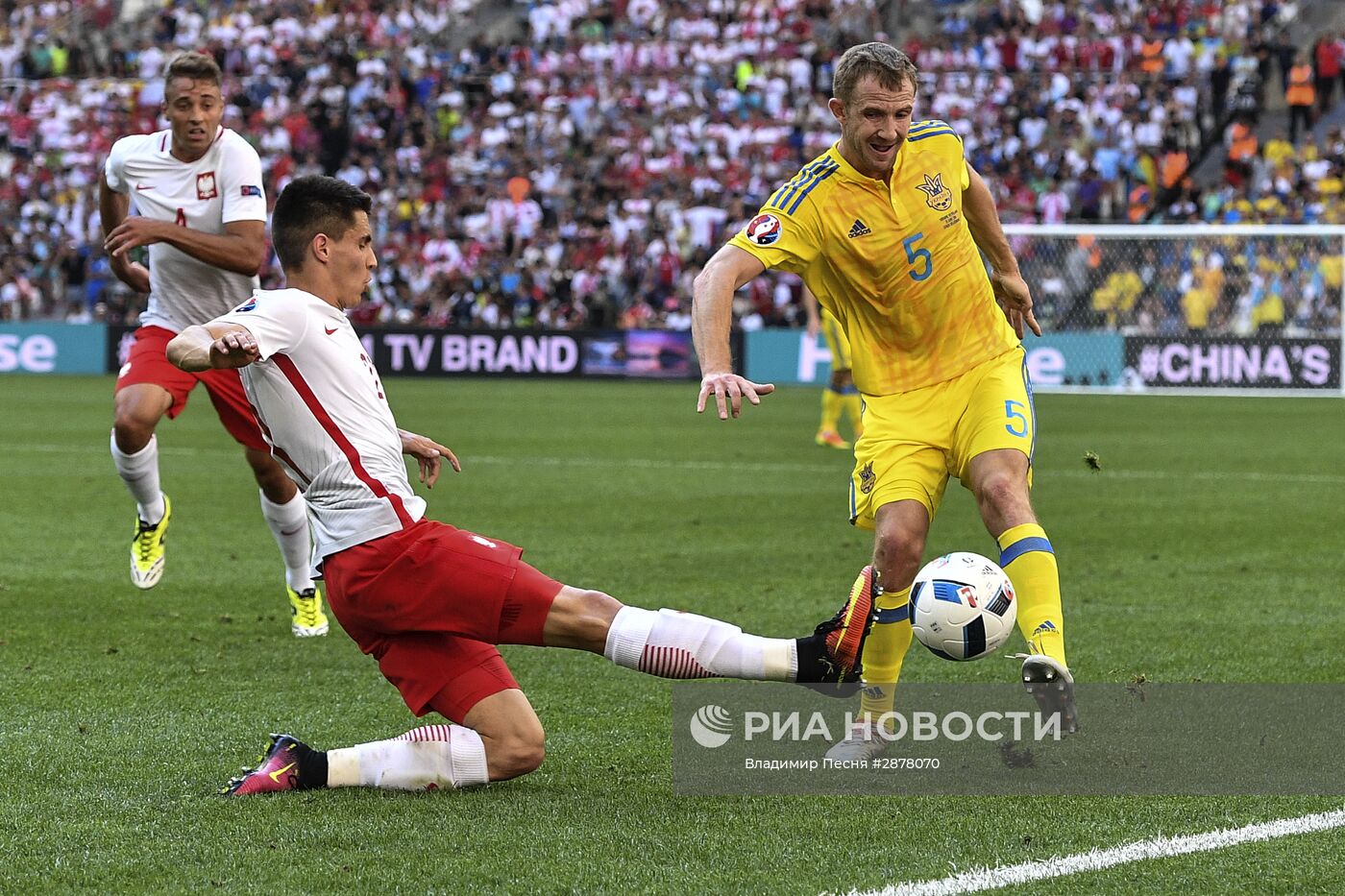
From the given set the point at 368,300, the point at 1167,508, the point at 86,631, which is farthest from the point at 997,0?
the point at 86,631

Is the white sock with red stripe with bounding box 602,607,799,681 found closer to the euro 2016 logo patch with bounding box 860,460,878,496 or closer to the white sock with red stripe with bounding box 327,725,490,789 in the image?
the white sock with red stripe with bounding box 327,725,490,789

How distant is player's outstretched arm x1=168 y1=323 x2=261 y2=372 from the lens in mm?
4496

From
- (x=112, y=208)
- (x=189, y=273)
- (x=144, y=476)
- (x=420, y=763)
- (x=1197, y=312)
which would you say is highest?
(x=112, y=208)

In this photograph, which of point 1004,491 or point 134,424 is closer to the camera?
point 1004,491

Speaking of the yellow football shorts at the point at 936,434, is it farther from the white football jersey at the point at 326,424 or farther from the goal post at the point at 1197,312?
the goal post at the point at 1197,312

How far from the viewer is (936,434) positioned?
213 inches

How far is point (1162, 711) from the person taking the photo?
19.1 feet

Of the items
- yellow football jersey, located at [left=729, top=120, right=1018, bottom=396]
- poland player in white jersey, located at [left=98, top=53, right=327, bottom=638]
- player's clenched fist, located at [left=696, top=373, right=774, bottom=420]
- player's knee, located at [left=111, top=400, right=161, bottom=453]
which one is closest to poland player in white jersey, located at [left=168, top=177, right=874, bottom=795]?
player's clenched fist, located at [left=696, top=373, right=774, bottom=420]

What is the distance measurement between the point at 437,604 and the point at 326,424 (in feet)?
1.94

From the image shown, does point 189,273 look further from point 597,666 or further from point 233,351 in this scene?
point 233,351

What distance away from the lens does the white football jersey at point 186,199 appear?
25.8 feet

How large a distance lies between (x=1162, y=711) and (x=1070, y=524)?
19.1ft

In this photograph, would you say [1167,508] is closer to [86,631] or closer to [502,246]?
[86,631]

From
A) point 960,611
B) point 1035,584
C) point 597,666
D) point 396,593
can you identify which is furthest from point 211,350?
point 597,666
